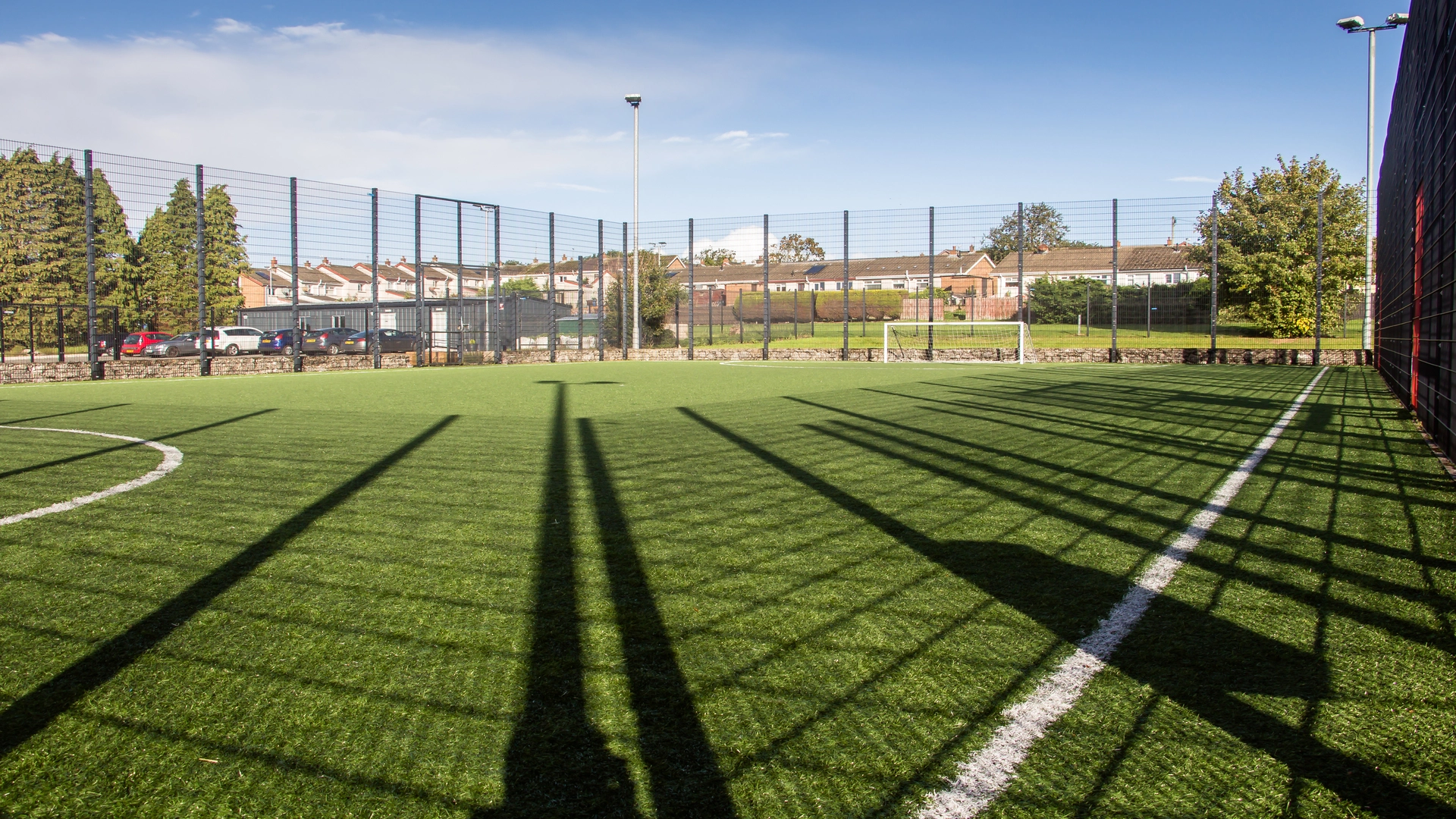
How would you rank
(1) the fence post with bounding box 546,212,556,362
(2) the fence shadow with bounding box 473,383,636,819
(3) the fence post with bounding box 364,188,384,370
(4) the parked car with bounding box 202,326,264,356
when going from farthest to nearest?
(1) the fence post with bounding box 546,212,556,362
(3) the fence post with bounding box 364,188,384,370
(4) the parked car with bounding box 202,326,264,356
(2) the fence shadow with bounding box 473,383,636,819

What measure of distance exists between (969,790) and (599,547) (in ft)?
6.42

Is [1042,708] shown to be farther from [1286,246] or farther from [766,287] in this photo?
[1286,246]

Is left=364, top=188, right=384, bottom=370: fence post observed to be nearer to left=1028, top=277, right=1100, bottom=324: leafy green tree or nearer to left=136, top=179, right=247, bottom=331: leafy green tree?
left=136, top=179, right=247, bottom=331: leafy green tree

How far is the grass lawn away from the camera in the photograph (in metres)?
21.0

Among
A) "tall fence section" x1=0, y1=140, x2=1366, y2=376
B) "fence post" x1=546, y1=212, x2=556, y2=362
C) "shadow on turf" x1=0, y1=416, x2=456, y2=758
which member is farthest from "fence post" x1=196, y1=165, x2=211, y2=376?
"shadow on turf" x1=0, y1=416, x2=456, y2=758

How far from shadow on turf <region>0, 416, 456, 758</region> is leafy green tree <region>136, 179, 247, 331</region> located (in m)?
15.5

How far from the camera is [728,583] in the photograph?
9.23ft

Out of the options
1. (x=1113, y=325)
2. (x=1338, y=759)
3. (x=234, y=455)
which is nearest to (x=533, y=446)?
(x=234, y=455)

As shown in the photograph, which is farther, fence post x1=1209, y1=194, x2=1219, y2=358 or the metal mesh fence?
fence post x1=1209, y1=194, x2=1219, y2=358

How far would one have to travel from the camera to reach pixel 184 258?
30000 millimetres

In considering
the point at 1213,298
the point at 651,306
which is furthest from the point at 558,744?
the point at 651,306

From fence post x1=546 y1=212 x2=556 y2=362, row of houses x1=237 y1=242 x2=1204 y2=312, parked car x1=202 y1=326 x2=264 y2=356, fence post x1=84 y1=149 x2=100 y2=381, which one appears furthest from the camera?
fence post x1=546 y1=212 x2=556 y2=362

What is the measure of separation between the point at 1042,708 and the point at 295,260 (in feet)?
60.3

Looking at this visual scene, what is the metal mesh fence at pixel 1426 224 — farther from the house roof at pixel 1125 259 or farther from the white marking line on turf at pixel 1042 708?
the house roof at pixel 1125 259
